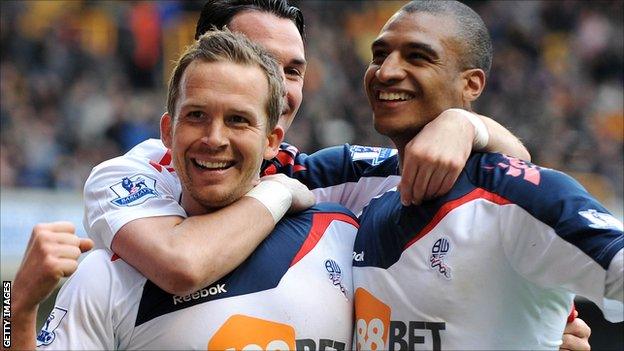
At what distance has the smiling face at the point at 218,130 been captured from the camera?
152 inches

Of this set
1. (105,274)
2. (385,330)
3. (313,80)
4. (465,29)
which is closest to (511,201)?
(385,330)

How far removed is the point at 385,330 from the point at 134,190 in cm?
106

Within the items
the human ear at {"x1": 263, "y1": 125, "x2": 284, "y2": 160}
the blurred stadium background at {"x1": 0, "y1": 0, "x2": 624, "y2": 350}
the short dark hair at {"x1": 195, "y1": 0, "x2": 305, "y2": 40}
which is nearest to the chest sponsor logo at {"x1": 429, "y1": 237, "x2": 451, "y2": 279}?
the human ear at {"x1": 263, "y1": 125, "x2": 284, "y2": 160}

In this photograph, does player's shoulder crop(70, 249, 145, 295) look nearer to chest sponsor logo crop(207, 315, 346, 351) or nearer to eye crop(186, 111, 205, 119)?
chest sponsor logo crop(207, 315, 346, 351)

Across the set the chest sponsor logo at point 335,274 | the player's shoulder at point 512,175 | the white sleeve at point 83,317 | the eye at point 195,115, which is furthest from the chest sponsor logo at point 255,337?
the player's shoulder at point 512,175

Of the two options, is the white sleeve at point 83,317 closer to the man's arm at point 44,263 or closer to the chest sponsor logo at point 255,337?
the man's arm at point 44,263

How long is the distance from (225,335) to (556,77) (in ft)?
40.9

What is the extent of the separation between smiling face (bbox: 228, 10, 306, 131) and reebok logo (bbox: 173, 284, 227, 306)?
3.71ft

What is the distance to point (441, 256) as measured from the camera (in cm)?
377

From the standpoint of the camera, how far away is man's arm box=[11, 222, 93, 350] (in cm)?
335

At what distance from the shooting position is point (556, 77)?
15484mm

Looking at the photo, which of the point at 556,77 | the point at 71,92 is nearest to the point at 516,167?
the point at 71,92

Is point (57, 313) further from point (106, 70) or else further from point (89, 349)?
point (106, 70)

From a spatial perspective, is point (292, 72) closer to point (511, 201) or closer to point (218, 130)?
point (218, 130)
